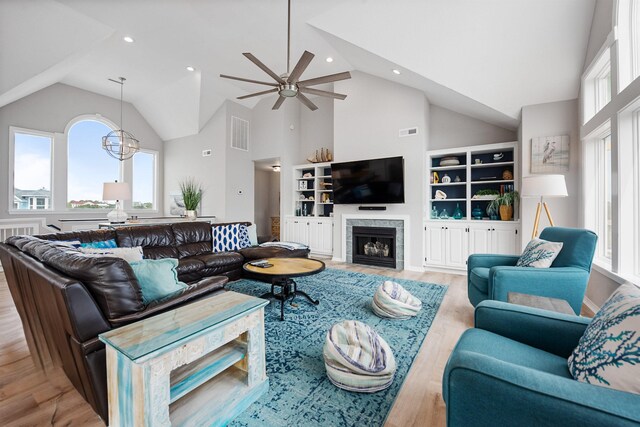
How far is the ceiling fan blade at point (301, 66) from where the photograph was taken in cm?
267

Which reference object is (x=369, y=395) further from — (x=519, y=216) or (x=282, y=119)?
(x=282, y=119)

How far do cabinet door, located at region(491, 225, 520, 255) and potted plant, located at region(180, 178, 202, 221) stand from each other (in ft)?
19.7

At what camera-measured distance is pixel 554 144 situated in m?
3.62

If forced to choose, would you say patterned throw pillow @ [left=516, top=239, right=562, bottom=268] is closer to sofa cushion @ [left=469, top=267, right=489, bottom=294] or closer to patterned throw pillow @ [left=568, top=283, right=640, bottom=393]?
sofa cushion @ [left=469, top=267, right=489, bottom=294]

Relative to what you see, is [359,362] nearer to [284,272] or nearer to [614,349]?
[614,349]

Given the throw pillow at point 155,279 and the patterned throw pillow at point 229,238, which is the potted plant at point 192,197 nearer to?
the patterned throw pillow at point 229,238

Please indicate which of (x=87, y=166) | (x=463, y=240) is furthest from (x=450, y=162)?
(x=87, y=166)

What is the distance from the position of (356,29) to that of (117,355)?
425 cm

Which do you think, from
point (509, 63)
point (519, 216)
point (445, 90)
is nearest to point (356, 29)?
point (445, 90)

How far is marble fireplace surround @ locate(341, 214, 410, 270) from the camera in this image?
16.0 feet

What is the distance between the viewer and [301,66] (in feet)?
9.18

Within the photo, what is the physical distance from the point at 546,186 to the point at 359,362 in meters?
2.91

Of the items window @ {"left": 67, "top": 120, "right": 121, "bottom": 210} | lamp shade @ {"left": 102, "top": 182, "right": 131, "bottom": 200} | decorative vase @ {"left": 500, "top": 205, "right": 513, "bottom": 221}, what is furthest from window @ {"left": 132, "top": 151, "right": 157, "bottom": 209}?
decorative vase @ {"left": 500, "top": 205, "right": 513, "bottom": 221}

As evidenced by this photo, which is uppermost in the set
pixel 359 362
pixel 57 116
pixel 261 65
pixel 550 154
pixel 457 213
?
pixel 57 116
